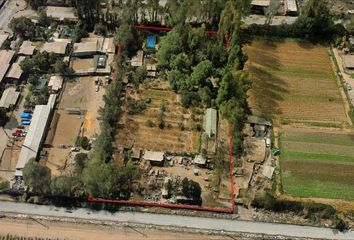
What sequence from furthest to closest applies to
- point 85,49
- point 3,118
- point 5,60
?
point 85,49 < point 5,60 < point 3,118

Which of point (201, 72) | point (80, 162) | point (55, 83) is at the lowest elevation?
point (80, 162)

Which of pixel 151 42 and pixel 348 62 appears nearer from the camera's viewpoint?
pixel 348 62

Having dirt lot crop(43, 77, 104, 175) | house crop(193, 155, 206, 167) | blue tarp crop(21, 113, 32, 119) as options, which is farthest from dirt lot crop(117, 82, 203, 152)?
blue tarp crop(21, 113, 32, 119)

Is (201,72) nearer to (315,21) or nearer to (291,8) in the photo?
(315,21)

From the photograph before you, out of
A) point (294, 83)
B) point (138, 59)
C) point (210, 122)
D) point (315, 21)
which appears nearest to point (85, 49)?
point (138, 59)

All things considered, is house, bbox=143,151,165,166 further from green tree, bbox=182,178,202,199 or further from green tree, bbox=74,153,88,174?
green tree, bbox=74,153,88,174

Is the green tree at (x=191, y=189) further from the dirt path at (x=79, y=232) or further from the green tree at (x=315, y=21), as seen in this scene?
the green tree at (x=315, y=21)
